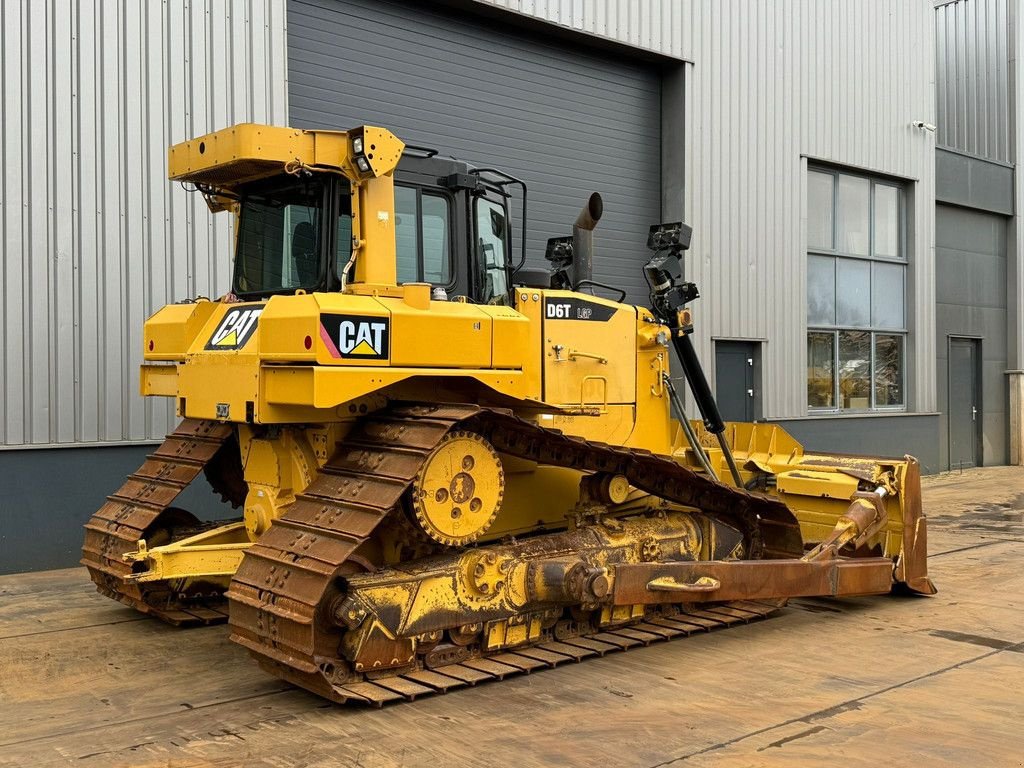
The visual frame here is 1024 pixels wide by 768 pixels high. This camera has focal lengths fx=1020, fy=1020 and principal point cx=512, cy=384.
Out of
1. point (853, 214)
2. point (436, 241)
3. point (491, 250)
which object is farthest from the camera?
point (853, 214)

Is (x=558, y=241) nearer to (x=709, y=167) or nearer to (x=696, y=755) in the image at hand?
(x=696, y=755)

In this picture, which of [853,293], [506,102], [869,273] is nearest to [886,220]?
[869,273]

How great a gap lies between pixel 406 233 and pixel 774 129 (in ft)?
35.5

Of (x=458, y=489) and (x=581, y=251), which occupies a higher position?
(x=581, y=251)

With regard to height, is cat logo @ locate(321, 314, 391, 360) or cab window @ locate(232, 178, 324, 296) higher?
cab window @ locate(232, 178, 324, 296)

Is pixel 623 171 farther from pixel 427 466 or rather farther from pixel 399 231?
pixel 427 466

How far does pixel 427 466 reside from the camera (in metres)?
5.41

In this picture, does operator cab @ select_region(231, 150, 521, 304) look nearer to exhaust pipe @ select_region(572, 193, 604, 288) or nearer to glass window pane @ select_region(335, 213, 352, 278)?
glass window pane @ select_region(335, 213, 352, 278)

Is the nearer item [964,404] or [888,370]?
[888,370]

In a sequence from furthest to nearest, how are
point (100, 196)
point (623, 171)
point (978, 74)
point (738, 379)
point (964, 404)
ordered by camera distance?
point (978, 74), point (964, 404), point (738, 379), point (623, 171), point (100, 196)

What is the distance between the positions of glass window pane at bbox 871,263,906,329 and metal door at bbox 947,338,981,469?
1999mm

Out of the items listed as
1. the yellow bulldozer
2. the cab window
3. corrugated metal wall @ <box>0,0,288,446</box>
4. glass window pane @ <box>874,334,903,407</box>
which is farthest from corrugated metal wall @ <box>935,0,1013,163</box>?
the cab window

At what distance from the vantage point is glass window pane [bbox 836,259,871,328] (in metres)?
17.0

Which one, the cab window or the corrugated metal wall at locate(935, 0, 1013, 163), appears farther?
the corrugated metal wall at locate(935, 0, 1013, 163)
